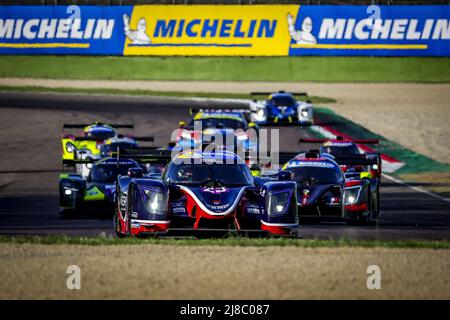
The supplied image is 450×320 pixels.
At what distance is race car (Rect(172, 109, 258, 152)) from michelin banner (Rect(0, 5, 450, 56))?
17193 millimetres

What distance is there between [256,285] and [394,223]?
7.59 meters

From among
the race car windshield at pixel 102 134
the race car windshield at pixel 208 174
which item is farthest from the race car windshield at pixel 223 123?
the race car windshield at pixel 208 174

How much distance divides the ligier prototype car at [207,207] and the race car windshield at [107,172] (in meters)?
5.01

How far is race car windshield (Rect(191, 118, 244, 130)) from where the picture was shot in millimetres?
29884

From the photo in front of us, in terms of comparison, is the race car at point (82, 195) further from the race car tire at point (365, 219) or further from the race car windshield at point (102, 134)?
the race car windshield at point (102, 134)

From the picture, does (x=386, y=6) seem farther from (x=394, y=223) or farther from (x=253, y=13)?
(x=394, y=223)

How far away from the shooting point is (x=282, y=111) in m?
38.2

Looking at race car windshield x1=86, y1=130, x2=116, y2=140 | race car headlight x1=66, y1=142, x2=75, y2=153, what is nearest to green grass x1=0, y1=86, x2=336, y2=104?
race car windshield x1=86, y1=130, x2=116, y2=140

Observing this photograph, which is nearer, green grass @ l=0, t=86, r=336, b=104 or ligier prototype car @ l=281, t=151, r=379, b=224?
ligier prototype car @ l=281, t=151, r=379, b=224

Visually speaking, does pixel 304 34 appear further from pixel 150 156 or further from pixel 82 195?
pixel 150 156

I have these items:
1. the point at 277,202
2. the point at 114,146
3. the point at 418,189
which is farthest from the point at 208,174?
the point at 114,146

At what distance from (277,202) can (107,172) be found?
655 centimetres

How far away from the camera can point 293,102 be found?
38344 mm

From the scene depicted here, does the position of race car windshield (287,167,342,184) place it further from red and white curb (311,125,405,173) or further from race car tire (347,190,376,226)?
red and white curb (311,125,405,173)
